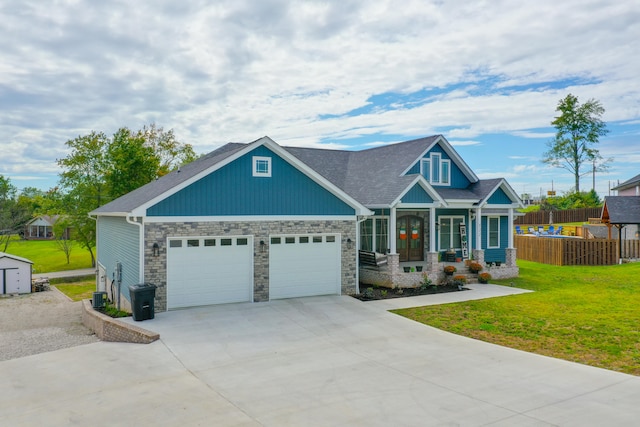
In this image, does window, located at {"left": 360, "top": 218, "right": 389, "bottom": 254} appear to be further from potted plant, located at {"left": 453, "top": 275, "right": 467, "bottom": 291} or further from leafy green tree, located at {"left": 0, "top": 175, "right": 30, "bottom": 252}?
leafy green tree, located at {"left": 0, "top": 175, "right": 30, "bottom": 252}

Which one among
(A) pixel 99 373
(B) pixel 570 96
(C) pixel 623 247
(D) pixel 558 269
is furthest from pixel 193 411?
(B) pixel 570 96

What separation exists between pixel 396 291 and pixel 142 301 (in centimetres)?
920

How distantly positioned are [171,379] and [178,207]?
244 inches

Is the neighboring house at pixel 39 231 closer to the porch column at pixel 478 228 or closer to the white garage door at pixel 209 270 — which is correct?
the white garage door at pixel 209 270

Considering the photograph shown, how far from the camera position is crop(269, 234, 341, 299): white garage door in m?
14.9

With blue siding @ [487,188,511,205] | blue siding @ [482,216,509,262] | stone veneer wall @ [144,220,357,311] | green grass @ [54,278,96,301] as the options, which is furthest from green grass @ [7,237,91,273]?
blue siding @ [487,188,511,205]

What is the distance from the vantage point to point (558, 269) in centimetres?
2366

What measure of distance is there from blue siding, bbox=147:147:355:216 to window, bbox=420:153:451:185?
7.62m

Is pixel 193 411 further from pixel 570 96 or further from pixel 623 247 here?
pixel 570 96

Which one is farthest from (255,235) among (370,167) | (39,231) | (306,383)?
(39,231)

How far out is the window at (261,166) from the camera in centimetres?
1445

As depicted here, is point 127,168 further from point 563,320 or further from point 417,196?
point 563,320

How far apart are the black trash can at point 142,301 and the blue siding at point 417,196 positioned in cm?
1019

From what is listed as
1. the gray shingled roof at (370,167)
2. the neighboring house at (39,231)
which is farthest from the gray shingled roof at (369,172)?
the neighboring house at (39,231)
